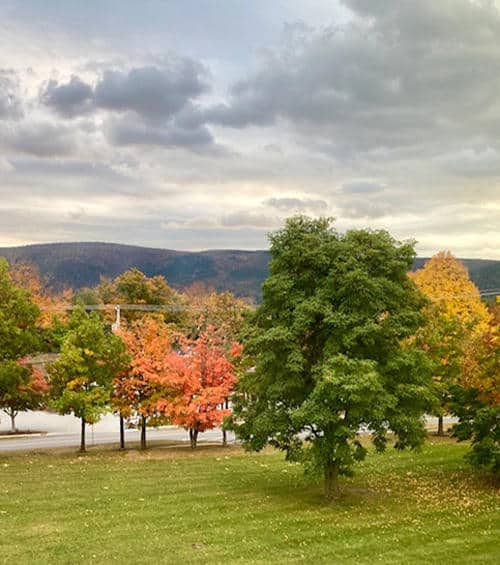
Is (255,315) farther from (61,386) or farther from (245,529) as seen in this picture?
(61,386)

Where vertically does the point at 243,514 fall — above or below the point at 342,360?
below

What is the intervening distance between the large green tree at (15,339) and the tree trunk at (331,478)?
1568 cm

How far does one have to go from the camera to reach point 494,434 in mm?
21828

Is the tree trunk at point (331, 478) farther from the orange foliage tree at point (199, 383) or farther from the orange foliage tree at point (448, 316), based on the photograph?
the orange foliage tree at point (199, 383)

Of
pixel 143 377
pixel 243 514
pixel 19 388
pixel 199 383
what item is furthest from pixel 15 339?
pixel 243 514

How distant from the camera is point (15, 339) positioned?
2972 cm

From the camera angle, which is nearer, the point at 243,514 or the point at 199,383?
the point at 243,514

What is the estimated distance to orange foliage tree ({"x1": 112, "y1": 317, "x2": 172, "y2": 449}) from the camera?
1259 inches

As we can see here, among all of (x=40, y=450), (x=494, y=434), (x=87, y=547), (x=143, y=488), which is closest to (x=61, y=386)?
(x=40, y=450)

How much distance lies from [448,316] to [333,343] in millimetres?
18071

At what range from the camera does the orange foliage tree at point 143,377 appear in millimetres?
31984

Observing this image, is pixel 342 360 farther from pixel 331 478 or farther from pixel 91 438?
pixel 91 438

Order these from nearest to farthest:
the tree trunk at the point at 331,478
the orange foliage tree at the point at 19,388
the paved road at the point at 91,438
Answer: the tree trunk at the point at 331,478 < the orange foliage tree at the point at 19,388 < the paved road at the point at 91,438

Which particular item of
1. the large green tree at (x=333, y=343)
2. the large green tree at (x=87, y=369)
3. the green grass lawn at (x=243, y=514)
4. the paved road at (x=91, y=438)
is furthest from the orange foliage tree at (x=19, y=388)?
the large green tree at (x=333, y=343)
